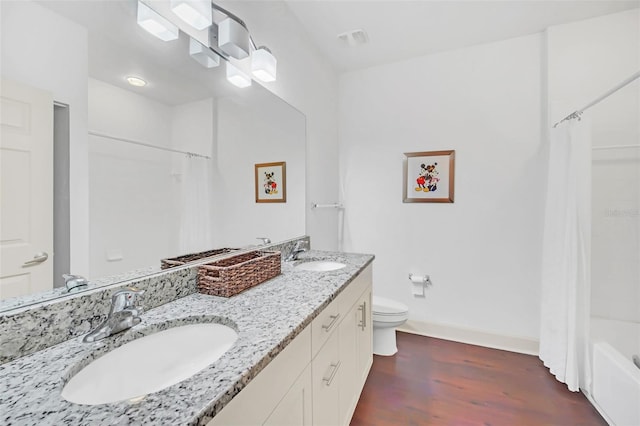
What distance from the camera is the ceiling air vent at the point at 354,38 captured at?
2215 millimetres

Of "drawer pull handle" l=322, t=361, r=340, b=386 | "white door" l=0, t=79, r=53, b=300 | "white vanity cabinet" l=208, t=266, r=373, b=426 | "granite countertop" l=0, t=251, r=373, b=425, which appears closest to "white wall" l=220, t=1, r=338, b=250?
"white vanity cabinet" l=208, t=266, r=373, b=426

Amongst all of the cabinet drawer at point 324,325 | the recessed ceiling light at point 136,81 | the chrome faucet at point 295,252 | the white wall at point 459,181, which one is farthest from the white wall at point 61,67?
the white wall at point 459,181

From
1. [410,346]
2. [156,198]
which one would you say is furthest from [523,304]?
[156,198]

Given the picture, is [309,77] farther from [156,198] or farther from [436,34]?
[156,198]

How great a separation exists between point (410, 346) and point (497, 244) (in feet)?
3.71

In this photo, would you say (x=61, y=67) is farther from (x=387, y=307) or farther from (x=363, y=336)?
(x=387, y=307)

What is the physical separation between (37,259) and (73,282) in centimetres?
10

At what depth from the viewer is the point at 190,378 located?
572mm

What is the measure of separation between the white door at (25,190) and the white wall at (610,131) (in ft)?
9.51

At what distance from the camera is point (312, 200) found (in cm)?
231

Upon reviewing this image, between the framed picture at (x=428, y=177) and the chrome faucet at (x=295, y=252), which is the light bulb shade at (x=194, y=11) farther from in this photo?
the framed picture at (x=428, y=177)

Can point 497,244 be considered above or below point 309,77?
below

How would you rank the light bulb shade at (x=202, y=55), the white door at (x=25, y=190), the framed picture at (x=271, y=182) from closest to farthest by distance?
1. the white door at (x=25, y=190)
2. the light bulb shade at (x=202, y=55)
3. the framed picture at (x=271, y=182)

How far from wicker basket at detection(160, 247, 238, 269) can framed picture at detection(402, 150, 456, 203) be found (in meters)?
1.79
